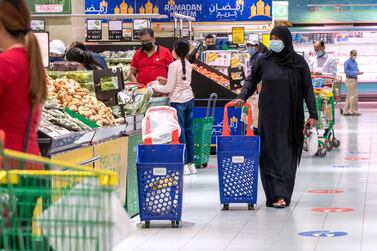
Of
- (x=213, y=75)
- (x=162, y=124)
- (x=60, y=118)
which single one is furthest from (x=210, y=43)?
(x=60, y=118)

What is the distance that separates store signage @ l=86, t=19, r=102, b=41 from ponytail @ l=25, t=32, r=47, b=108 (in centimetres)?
1108

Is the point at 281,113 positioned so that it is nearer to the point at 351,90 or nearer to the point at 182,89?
the point at 182,89

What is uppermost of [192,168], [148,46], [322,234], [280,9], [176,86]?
[280,9]

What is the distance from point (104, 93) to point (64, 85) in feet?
1.99

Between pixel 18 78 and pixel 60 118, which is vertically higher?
pixel 18 78

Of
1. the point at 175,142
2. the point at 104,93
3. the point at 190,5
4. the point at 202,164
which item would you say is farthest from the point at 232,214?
the point at 190,5

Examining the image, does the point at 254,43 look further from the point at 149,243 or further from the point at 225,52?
the point at 149,243

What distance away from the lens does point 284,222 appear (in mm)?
8641

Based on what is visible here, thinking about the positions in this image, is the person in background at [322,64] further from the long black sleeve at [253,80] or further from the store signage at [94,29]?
the long black sleeve at [253,80]

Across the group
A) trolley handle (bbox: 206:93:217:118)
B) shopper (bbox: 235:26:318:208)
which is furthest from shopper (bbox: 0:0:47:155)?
trolley handle (bbox: 206:93:217:118)

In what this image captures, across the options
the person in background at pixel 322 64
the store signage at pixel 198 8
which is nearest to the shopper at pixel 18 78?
the person in background at pixel 322 64

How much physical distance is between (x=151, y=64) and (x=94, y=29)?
2357 millimetres

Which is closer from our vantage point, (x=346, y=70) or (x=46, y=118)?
(x=46, y=118)

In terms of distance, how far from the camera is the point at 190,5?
78.0 feet
